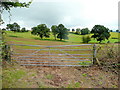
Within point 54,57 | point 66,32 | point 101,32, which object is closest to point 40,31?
point 66,32

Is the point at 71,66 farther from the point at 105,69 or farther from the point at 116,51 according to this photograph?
the point at 116,51

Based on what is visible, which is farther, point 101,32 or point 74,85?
point 101,32

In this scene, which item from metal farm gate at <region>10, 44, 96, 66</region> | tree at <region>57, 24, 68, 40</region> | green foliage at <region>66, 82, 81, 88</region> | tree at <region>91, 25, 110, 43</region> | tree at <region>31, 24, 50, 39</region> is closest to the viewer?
green foliage at <region>66, 82, 81, 88</region>

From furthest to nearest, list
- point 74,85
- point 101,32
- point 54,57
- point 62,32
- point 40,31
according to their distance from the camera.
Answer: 1. point 40,31
2. point 62,32
3. point 101,32
4. point 54,57
5. point 74,85

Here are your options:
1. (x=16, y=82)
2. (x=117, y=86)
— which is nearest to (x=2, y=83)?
(x=16, y=82)

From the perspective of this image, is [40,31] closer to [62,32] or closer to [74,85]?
[62,32]

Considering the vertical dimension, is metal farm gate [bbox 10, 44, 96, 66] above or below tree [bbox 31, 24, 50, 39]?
below

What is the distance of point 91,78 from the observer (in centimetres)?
407

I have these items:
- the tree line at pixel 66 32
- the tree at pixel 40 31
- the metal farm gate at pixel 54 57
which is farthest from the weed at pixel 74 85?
the tree at pixel 40 31

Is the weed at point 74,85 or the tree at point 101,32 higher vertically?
the tree at point 101,32

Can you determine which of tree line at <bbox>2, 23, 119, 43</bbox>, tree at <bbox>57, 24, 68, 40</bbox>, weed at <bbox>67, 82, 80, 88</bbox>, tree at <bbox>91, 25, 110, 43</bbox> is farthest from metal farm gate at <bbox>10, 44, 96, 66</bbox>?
tree at <bbox>57, 24, 68, 40</bbox>

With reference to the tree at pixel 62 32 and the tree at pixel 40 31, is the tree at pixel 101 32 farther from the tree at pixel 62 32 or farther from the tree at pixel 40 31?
the tree at pixel 40 31

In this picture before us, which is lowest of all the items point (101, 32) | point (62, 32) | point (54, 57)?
point (54, 57)

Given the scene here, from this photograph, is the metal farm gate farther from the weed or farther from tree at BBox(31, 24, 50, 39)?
tree at BBox(31, 24, 50, 39)
